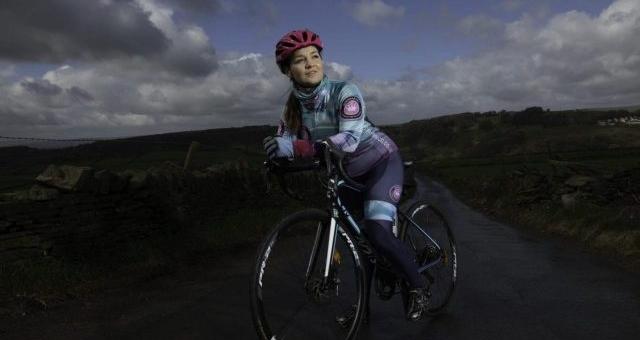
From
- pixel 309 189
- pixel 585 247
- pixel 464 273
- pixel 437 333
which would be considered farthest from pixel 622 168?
pixel 437 333

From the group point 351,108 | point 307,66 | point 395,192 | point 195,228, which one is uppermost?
point 307,66

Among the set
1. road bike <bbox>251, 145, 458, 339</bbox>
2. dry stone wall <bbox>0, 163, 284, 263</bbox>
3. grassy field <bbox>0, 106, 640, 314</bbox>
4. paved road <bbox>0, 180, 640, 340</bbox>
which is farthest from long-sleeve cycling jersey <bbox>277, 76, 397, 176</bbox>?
dry stone wall <bbox>0, 163, 284, 263</bbox>

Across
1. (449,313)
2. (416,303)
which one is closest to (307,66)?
(416,303)

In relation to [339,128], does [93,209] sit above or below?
below

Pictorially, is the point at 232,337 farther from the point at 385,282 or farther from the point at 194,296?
the point at 194,296

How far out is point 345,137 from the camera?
368 centimetres

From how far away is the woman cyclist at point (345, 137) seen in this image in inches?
148

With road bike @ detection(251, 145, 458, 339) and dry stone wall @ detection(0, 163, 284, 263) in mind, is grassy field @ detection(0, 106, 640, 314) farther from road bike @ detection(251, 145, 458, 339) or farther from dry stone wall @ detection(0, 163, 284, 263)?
road bike @ detection(251, 145, 458, 339)

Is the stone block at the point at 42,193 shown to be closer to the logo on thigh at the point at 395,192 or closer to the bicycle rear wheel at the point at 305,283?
the bicycle rear wheel at the point at 305,283

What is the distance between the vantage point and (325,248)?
3.74 meters

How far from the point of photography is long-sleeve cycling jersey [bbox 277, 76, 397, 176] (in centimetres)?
369

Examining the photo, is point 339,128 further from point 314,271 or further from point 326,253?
point 314,271

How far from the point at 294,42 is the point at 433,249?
8.25ft

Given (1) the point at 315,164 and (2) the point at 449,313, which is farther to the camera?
(2) the point at 449,313
